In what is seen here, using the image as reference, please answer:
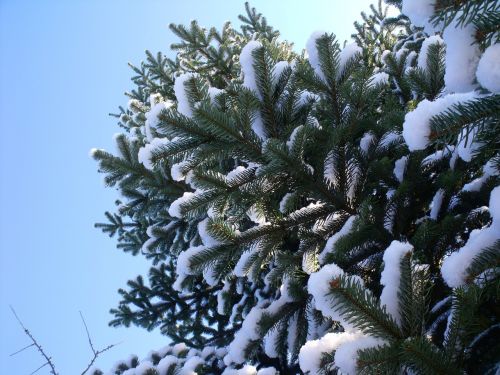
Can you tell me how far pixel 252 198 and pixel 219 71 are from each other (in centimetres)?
409

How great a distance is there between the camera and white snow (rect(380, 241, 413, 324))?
1.60 metres

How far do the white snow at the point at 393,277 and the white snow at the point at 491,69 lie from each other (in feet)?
2.24

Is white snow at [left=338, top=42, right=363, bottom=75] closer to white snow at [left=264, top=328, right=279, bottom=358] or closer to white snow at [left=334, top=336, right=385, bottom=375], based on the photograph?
white snow at [left=334, top=336, right=385, bottom=375]

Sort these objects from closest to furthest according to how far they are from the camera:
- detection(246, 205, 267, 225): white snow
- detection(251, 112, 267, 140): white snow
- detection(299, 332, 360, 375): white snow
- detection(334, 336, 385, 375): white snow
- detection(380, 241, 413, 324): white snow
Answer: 1. detection(334, 336, 385, 375): white snow
2. detection(380, 241, 413, 324): white snow
3. detection(299, 332, 360, 375): white snow
4. detection(251, 112, 267, 140): white snow
5. detection(246, 205, 267, 225): white snow

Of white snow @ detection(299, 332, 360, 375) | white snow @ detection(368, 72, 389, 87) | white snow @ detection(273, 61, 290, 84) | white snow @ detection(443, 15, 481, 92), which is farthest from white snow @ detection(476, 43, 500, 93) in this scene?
white snow @ detection(368, 72, 389, 87)

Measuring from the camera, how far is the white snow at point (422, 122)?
1.29 m

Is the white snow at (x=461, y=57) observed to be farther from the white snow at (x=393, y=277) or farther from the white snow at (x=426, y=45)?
the white snow at (x=426, y=45)

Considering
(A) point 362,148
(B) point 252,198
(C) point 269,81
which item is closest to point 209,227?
(B) point 252,198

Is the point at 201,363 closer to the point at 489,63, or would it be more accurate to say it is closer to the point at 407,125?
the point at 407,125

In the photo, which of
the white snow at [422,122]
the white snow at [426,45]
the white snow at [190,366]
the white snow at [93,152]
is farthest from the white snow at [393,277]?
the white snow at [190,366]

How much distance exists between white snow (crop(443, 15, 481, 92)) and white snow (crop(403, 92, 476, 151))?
0.08 meters

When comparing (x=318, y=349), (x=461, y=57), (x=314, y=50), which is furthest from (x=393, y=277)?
(x=314, y=50)

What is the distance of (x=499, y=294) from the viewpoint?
1.52 meters

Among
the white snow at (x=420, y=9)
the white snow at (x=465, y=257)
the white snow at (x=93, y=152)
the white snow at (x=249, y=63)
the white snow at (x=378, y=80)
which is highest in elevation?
the white snow at (x=93, y=152)
